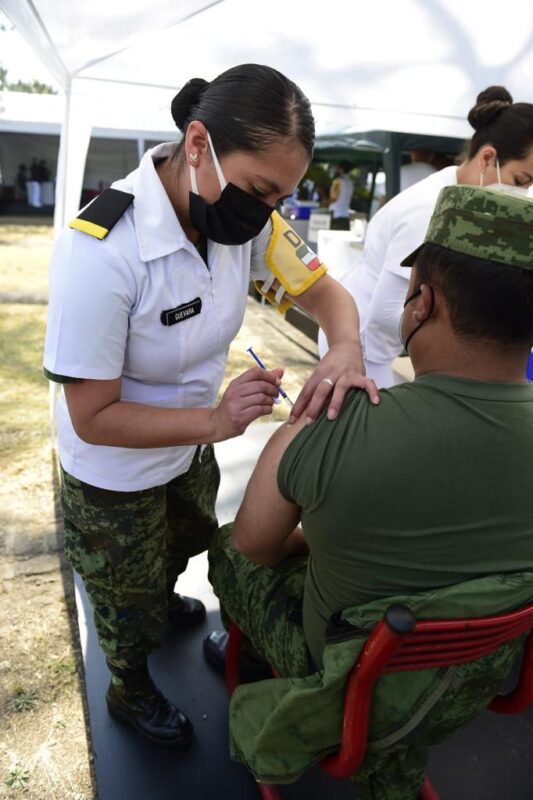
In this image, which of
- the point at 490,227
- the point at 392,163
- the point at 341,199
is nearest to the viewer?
the point at 490,227

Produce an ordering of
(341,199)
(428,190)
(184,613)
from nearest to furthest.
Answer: (428,190), (184,613), (341,199)

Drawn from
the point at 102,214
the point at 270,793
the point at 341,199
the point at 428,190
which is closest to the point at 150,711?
the point at 270,793

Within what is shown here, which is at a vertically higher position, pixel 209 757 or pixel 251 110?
pixel 251 110

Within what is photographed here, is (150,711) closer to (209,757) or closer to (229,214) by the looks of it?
(209,757)

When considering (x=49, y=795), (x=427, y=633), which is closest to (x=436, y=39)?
(x=427, y=633)

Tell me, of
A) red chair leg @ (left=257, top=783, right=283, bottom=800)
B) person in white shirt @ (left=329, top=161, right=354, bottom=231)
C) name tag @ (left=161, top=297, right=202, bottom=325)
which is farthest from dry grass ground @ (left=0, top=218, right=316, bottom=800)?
person in white shirt @ (left=329, top=161, right=354, bottom=231)

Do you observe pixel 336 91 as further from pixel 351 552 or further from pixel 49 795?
pixel 49 795

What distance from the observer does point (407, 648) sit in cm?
86

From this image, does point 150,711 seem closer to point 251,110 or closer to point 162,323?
point 162,323

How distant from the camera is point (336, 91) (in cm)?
299

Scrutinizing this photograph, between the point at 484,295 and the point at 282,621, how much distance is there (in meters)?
0.82

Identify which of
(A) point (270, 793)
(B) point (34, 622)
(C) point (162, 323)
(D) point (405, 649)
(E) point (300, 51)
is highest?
(E) point (300, 51)

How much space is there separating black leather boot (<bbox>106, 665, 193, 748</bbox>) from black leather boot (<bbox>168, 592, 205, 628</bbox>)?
0.39 metres

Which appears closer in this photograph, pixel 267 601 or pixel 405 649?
pixel 405 649
